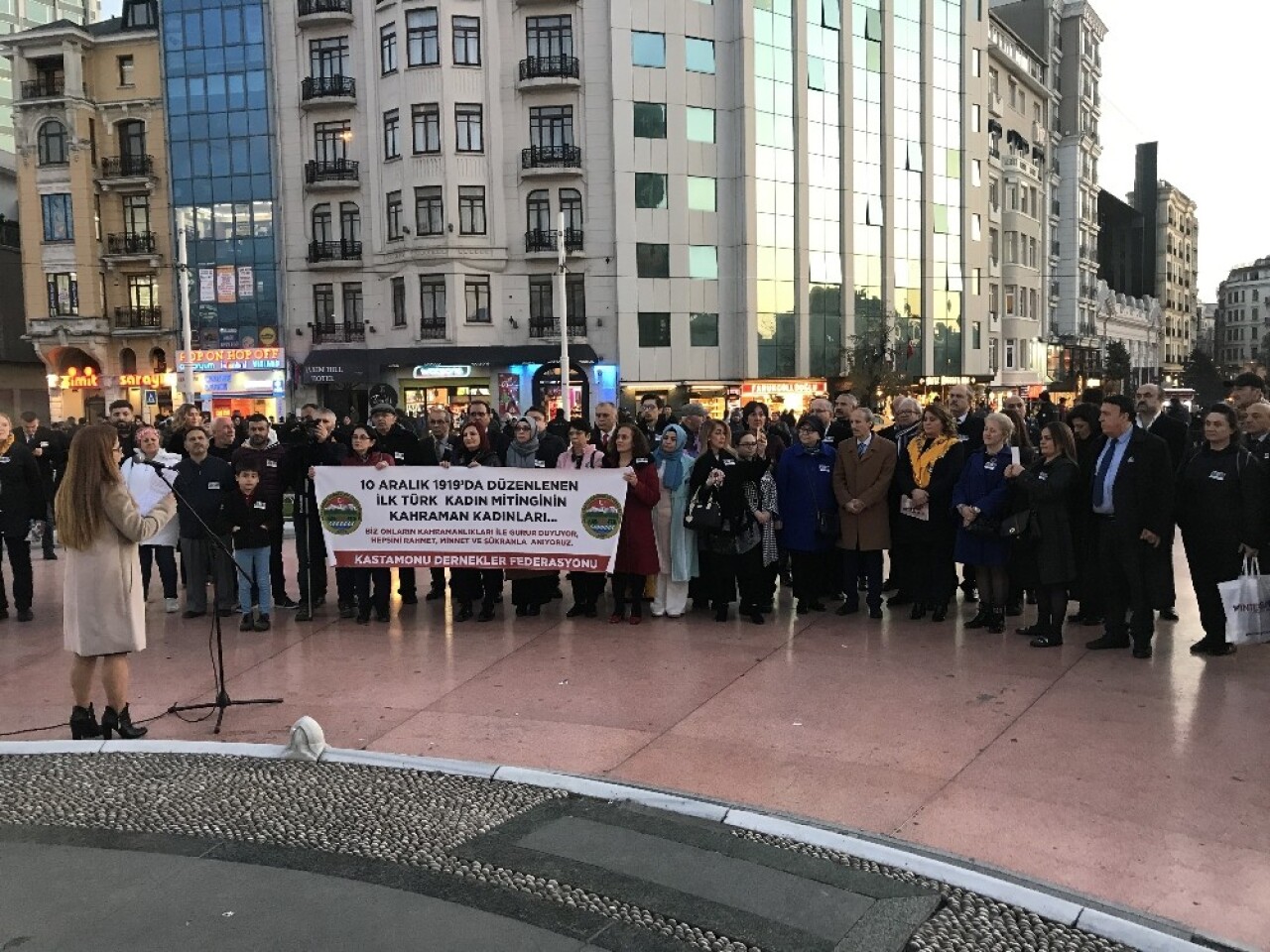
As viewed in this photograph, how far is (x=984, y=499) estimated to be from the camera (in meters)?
8.13

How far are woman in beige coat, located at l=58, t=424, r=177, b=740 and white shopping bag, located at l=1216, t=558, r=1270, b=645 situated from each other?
695 centimetres

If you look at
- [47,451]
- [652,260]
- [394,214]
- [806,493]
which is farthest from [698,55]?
[806,493]

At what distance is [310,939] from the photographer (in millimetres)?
3707

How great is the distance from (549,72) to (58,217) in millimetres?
21468

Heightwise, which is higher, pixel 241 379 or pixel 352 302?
pixel 352 302

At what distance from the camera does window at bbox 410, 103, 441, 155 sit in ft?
123

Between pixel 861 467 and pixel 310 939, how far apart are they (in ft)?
20.6

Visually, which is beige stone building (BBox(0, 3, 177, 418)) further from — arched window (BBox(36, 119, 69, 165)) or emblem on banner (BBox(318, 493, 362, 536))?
emblem on banner (BBox(318, 493, 362, 536))

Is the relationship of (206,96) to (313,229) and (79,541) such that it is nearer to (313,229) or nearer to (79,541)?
(313,229)

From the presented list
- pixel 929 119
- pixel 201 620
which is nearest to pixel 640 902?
pixel 201 620

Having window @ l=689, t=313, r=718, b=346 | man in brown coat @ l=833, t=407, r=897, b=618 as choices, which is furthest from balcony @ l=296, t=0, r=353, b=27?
man in brown coat @ l=833, t=407, r=897, b=618

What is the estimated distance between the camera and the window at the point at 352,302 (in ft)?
130

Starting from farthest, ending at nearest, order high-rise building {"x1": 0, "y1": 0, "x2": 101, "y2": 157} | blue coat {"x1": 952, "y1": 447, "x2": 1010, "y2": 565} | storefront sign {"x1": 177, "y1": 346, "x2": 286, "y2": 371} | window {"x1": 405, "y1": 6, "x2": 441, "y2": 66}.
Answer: high-rise building {"x1": 0, "y1": 0, "x2": 101, "y2": 157}, storefront sign {"x1": 177, "y1": 346, "x2": 286, "y2": 371}, window {"x1": 405, "y1": 6, "x2": 441, "y2": 66}, blue coat {"x1": 952, "y1": 447, "x2": 1010, "y2": 565}

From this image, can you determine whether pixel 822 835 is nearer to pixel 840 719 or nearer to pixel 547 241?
pixel 840 719
